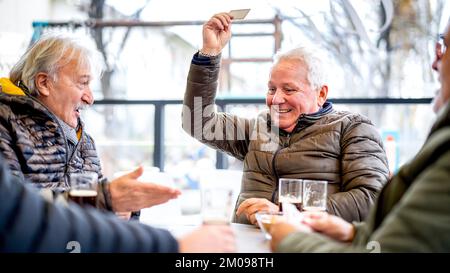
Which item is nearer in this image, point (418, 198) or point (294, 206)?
point (418, 198)

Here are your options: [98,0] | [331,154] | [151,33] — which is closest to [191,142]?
[151,33]

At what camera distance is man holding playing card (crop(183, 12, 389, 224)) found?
1672mm

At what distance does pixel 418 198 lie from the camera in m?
0.68

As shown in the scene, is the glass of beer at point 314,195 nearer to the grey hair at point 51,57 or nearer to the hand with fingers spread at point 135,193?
the hand with fingers spread at point 135,193

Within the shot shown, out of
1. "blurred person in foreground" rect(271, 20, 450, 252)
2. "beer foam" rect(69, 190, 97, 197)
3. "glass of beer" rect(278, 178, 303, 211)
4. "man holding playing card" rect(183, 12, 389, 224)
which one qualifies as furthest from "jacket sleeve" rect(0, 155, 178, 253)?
"man holding playing card" rect(183, 12, 389, 224)

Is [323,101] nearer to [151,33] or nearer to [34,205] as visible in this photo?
[34,205]

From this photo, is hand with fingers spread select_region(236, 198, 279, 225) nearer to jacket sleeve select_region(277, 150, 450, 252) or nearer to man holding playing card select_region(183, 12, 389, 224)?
man holding playing card select_region(183, 12, 389, 224)

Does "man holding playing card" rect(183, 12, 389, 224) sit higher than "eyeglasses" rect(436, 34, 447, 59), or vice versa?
"eyeglasses" rect(436, 34, 447, 59)

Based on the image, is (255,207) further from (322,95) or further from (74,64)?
(74,64)

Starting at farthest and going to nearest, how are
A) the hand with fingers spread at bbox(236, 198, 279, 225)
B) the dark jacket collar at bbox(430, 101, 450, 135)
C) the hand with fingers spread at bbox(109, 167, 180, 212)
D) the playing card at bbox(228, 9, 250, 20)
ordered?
the playing card at bbox(228, 9, 250, 20) → the hand with fingers spread at bbox(236, 198, 279, 225) → the hand with fingers spread at bbox(109, 167, 180, 212) → the dark jacket collar at bbox(430, 101, 450, 135)

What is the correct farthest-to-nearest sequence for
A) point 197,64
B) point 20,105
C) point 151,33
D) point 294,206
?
point 151,33 < point 197,64 < point 20,105 < point 294,206

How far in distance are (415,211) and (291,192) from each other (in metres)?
0.70

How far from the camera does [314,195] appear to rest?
4.46 feet
